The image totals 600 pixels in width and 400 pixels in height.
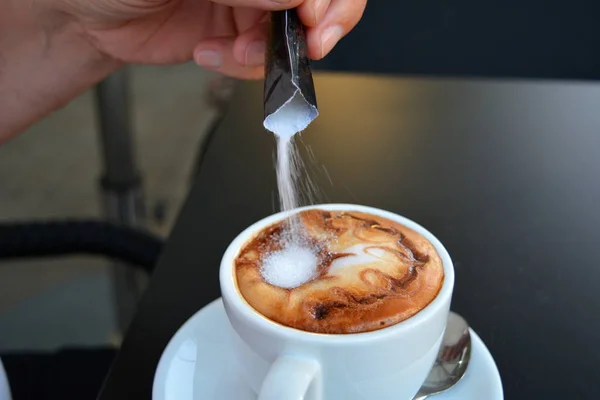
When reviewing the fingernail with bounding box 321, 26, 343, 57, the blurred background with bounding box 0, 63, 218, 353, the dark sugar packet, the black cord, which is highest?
the dark sugar packet

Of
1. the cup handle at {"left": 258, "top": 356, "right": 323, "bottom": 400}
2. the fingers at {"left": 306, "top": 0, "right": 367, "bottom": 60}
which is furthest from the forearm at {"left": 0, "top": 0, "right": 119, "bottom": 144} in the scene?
the cup handle at {"left": 258, "top": 356, "right": 323, "bottom": 400}

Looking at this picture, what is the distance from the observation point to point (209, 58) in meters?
0.92

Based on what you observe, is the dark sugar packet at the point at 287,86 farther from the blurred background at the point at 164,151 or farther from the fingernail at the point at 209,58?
the blurred background at the point at 164,151

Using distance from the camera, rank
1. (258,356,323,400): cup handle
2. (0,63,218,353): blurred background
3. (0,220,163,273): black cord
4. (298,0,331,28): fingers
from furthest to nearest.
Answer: (0,63,218,353): blurred background
(0,220,163,273): black cord
(298,0,331,28): fingers
(258,356,323,400): cup handle

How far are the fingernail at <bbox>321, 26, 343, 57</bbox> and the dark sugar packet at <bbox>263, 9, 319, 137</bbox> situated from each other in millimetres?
124

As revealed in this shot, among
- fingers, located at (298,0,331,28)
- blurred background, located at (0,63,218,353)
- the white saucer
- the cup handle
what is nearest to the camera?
the cup handle

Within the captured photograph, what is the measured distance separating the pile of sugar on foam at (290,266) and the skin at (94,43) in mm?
386

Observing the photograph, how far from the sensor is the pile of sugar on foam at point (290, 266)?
52 cm

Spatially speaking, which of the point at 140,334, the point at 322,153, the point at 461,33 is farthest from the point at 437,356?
the point at 461,33

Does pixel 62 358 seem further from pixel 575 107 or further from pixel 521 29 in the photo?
pixel 521 29

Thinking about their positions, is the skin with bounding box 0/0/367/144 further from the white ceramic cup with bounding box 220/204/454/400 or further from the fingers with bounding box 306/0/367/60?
the white ceramic cup with bounding box 220/204/454/400

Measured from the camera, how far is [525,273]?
698 millimetres

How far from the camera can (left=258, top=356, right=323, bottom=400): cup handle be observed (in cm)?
42

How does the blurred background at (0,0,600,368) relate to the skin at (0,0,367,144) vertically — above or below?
below
